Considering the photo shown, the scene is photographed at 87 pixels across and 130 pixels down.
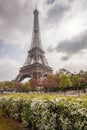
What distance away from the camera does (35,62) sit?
8875 centimetres

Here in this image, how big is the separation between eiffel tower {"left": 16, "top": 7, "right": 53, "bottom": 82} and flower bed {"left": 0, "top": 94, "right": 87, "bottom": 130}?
245ft

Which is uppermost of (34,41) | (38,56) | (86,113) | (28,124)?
(34,41)

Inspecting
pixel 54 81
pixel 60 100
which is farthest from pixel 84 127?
pixel 54 81

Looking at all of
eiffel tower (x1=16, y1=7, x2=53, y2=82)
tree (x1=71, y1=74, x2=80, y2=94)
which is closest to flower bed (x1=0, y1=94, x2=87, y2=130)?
tree (x1=71, y1=74, x2=80, y2=94)

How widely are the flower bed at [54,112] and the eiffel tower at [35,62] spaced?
74.8 metres

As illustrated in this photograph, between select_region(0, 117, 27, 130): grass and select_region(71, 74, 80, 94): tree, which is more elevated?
select_region(71, 74, 80, 94): tree

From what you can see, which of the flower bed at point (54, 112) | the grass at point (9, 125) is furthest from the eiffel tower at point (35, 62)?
the flower bed at point (54, 112)

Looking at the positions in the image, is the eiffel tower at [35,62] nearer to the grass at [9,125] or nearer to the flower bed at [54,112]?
the grass at [9,125]

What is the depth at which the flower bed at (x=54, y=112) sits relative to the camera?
269 inches

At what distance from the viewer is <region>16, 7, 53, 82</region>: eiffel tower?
88500mm

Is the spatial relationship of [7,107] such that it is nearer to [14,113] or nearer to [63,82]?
Result: [14,113]

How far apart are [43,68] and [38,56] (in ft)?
20.9

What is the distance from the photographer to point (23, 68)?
91.6 metres

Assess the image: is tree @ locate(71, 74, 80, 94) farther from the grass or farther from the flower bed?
the flower bed
